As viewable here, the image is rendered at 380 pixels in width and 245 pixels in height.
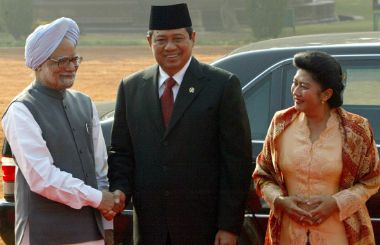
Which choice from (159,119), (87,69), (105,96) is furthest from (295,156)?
(87,69)

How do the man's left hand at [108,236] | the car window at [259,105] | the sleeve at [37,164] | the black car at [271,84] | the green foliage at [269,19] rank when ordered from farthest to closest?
the green foliage at [269,19], the car window at [259,105], the black car at [271,84], the man's left hand at [108,236], the sleeve at [37,164]

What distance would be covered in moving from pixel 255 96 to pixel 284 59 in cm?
27

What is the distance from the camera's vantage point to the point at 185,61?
4039mm

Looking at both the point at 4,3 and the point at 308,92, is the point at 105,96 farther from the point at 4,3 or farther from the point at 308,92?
the point at 4,3

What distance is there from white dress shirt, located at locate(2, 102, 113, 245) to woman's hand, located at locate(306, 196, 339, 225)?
0.95 metres

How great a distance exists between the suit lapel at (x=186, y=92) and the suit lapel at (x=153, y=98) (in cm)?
6

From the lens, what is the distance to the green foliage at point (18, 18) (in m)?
31.4

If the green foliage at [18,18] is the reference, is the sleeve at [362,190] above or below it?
above

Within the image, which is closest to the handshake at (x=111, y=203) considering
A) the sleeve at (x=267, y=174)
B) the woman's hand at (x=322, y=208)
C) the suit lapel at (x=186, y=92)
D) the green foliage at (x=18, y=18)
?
the suit lapel at (x=186, y=92)

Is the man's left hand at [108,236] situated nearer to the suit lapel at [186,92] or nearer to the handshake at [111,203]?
the handshake at [111,203]

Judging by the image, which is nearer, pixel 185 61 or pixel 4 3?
pixel 185 61

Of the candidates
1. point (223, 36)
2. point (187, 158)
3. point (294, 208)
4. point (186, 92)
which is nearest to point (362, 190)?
point (294, 208)

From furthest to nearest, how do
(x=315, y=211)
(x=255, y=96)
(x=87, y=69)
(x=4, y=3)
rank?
(x=4, y=3), (x=87, y=69), (x=255, y=96), (x=315, y=211)

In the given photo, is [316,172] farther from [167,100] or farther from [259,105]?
[259,105]
